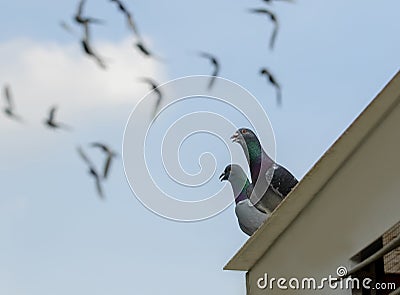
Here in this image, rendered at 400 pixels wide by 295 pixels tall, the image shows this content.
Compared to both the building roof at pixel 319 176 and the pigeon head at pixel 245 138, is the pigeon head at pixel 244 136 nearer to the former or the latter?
the pigeon head at pixel 245 138

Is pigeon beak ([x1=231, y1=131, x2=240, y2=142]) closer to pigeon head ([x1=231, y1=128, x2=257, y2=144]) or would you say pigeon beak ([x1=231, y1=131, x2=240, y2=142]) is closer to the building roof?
pigeon head ([x1=231, y1=128, x2=257, y2=144])

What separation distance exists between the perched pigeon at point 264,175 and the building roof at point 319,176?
1583 millimetres

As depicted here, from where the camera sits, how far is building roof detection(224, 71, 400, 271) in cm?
376

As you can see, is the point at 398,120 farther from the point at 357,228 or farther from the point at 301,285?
the point at 301,285

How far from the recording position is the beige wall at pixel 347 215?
385cm

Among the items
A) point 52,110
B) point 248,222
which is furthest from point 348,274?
point 248,222

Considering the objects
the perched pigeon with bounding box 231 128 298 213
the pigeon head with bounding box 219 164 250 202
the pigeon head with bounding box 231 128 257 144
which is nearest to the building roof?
the perched pigeon with bounding box 231 128 298 213

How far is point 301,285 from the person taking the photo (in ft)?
15.9

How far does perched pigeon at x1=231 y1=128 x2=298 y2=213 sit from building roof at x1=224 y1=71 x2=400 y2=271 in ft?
5.19

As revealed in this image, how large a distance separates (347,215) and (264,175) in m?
3.21

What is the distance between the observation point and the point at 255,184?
25.2 ft

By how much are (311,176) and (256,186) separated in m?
3.15

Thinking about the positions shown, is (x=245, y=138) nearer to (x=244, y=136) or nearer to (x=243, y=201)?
(x=244, y=136)

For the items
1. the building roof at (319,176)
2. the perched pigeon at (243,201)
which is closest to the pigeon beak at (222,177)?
the perched pigeon at (243,201)
